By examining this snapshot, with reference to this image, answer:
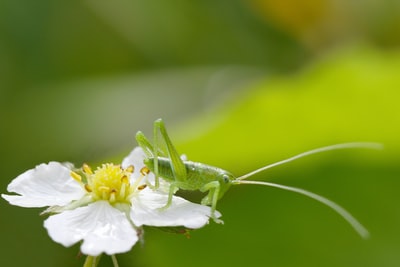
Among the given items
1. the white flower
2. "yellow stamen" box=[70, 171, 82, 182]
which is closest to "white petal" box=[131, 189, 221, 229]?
the white flower

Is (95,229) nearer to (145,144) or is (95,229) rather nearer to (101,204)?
(101,204)

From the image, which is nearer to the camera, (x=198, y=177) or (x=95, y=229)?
(x=95, y=229)

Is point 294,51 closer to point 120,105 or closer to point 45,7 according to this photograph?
point 120,105

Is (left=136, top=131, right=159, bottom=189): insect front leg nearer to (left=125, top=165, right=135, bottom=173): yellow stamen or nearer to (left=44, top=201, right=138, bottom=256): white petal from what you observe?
(left=125, top=165, right=135, bottom=173): yellow stamen

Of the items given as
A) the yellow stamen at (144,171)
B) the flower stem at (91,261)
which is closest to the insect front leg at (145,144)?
the yellow stamen at (144,171)

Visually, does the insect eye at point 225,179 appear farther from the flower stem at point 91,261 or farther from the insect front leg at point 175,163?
the flower stem at point 91,261

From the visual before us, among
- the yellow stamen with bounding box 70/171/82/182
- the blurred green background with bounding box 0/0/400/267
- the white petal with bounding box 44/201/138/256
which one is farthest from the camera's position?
the blurred green background with bounding box 0/0/400/267

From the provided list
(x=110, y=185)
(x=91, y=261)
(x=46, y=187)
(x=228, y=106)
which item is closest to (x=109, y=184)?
(x=110, y=185)
